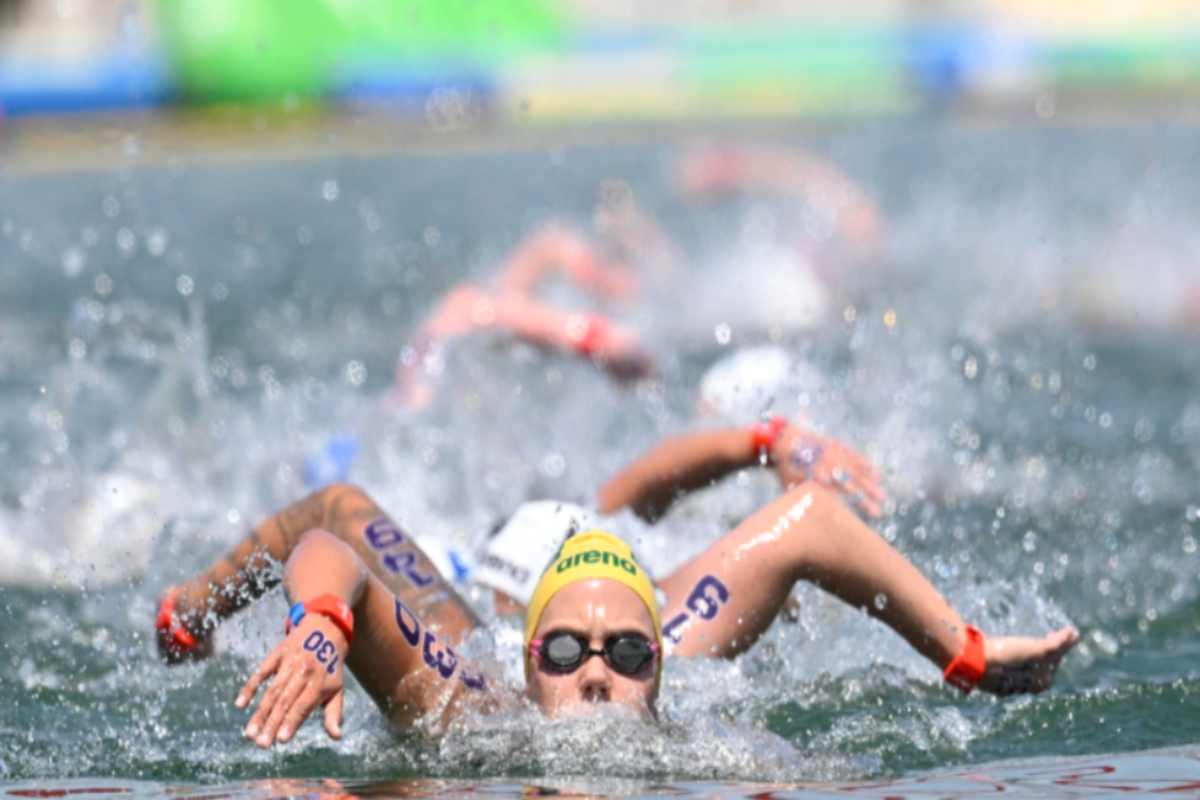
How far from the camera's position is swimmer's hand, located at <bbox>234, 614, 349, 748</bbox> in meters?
3.66

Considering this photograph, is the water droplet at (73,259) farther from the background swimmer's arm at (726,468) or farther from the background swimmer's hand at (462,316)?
the background swimmer's arm at (726,468)

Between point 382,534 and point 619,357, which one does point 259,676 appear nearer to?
point 382,534

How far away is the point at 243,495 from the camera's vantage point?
7.30 metres

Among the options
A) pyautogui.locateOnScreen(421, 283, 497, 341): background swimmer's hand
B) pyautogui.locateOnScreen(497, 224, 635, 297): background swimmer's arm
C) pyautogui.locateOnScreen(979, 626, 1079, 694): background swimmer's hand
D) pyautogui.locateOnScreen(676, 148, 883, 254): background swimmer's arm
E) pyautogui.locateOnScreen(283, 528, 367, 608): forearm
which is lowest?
pyautogui.locateOnScreen(979, 626, 1079, 694): background swimmer's hand

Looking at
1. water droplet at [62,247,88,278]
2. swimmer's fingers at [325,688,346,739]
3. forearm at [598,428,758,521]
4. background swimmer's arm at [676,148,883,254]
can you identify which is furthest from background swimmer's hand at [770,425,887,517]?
water droplet at [62,247,88,278]

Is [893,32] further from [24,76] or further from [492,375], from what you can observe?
[492,375]

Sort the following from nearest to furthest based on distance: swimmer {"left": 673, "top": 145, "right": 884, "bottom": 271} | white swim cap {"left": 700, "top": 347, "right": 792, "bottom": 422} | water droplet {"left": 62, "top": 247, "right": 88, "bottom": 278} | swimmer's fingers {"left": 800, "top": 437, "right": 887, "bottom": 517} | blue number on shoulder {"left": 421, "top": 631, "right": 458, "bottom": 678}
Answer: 1. blue number on shoulder {"left": 421, "top": 631, "right": 458, "bottom": 678}
2. swimmer's fingers {"left": 800, "top": 437, "right": 887, "bottom": 517}
3. white swim cap {"left": 700, "top": 347, "right": 792, "bottom": 422}
4. swimmer {"left": 673, "top": 145, "right": 884, "bottom": 271}
5. water droplet {"left": 62, "top": 247, "right": 88, "bottom": 278}

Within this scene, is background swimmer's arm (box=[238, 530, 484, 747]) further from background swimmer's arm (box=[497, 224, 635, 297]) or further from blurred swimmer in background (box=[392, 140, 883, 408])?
background swimmer's arm (box=[497, 224, 635, 297])

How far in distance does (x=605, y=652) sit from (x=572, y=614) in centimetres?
11

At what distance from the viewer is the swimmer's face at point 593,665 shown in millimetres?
4230

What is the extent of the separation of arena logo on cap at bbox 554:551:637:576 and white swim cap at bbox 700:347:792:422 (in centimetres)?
231

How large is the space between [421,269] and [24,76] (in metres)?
5.96

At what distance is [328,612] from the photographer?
3945 millimetres

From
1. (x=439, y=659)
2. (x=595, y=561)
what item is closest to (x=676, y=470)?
(x=595, y=561)
